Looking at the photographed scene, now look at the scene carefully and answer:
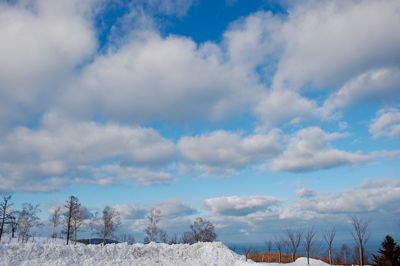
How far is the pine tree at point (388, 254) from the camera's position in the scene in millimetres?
24469

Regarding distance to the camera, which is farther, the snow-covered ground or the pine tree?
the snow-covered ground

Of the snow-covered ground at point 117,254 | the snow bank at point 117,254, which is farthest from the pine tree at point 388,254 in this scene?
the snow bank at point 117,254

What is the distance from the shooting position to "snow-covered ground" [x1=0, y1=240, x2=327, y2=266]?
117ft

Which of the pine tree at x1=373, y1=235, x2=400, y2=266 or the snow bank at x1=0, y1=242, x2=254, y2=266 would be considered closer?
the pine tree at x1=373, y1=235, x2=400, y2=266

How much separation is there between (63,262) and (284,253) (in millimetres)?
51113

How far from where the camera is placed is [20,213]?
206ft

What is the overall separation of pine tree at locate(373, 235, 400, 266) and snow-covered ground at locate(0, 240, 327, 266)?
18.4 meters

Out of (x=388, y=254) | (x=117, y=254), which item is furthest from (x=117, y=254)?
(x=388, y=254)

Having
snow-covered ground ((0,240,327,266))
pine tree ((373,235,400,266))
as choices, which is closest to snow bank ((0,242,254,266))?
snow-covered ground ((0,240,327,266))

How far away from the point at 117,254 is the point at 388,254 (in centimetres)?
2706

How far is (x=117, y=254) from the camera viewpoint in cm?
4231

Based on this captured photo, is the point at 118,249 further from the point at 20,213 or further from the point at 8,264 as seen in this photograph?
the point at 20,213

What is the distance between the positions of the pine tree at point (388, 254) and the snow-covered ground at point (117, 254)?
1841cm

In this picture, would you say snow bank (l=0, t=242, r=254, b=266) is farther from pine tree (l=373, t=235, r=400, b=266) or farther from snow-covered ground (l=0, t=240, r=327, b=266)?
pine tree (l=373, t=235, r=400, b=266)
